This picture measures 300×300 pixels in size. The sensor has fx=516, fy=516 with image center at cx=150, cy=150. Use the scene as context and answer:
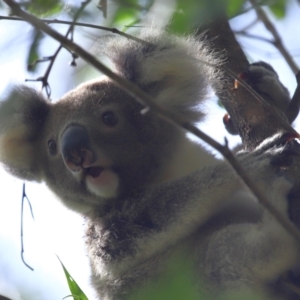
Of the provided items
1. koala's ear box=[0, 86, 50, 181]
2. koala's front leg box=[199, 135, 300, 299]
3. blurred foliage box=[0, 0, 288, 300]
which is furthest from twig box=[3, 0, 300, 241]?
koala's ear box=[0, 86, 50, 181]

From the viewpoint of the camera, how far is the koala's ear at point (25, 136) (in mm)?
3463

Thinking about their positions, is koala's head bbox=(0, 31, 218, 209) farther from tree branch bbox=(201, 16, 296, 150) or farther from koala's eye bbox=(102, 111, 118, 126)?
tree branch bbox=(201, 16, 296, 150)

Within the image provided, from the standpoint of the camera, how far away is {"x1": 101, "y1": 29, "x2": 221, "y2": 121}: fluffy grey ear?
3.07 m

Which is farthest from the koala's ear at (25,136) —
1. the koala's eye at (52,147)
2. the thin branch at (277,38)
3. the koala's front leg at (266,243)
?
the thin branch at (277,38)

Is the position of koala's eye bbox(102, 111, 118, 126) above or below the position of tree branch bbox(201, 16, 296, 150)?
above

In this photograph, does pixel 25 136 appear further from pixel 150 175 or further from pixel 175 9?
pixel 175 9

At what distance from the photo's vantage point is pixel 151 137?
3.23m

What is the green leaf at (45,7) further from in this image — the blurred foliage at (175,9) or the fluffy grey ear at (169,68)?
the fluffy grey ear at (169,68)

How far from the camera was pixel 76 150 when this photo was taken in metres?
2.85

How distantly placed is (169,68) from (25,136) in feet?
3.61

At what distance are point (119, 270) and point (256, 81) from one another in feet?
4.79

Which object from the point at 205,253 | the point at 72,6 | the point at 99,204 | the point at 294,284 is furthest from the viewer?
the point at 99,204

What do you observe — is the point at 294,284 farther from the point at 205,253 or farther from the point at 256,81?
the point at 256,81

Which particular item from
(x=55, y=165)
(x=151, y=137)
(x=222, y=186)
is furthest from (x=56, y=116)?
(x=222, y=186)
